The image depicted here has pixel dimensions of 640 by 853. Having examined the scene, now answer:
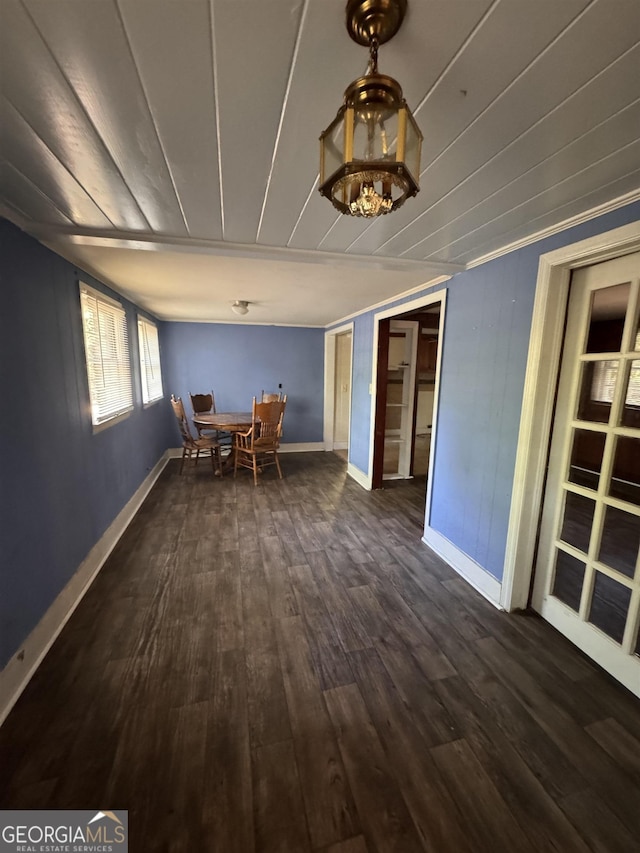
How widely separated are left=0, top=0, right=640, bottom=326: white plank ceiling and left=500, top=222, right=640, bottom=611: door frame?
0.22 metres

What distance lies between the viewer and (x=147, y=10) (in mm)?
668

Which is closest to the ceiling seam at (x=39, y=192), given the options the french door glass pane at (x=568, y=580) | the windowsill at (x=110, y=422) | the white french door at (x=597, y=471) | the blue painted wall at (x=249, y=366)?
the windowsill at (x=110, y=422)

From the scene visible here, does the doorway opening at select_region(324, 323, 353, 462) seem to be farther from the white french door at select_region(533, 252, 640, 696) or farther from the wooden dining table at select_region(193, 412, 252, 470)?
the white french door at select_region(533, 252, 640, 696)

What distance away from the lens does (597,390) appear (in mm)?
1734

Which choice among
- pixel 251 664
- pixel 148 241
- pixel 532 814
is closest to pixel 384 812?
pixel 532 814

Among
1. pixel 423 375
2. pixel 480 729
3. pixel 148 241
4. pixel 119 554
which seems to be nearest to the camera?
pixel 480 729

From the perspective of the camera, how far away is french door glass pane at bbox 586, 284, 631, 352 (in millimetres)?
1582

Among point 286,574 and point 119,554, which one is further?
point 119,554

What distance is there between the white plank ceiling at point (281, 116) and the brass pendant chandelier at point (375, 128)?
1.8 inches

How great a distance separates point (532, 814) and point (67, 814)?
5.12 feet

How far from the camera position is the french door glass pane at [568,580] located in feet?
6.48

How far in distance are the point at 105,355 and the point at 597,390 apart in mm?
3437

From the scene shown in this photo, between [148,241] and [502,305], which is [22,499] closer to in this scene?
[148,241]

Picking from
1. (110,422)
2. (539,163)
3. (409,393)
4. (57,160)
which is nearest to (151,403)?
(110,422)
